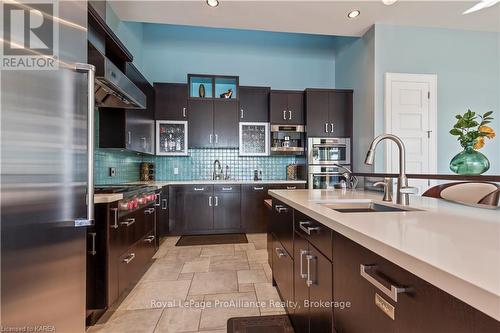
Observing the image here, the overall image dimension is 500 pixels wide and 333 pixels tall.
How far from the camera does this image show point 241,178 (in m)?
4.41

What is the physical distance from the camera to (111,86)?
1792 mm

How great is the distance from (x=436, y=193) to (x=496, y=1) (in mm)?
3017

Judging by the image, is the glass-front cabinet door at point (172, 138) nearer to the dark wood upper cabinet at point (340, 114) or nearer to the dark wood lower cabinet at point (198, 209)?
the dark wood lower cabinet at point (198, 209)

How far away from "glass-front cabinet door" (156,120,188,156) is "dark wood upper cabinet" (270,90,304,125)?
1.54 meters

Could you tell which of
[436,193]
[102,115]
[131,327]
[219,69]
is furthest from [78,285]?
[219,69]

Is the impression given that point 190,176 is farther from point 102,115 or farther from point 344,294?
point 344,294

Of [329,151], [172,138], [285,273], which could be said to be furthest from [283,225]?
[172,138]

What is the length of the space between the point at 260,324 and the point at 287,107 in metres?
3.32

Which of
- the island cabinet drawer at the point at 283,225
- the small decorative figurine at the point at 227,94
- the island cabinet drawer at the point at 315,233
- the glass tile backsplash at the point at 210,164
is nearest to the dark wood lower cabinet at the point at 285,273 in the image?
the island cabinet drawer at the point at 283,225

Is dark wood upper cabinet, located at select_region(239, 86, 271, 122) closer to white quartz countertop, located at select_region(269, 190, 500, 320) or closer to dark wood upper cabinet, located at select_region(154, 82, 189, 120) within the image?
dark wood upper cabinet, located at select_region(154, 82, 189, 120)

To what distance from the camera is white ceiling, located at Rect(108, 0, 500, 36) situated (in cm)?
282

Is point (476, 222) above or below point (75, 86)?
below

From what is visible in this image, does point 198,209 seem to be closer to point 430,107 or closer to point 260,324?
point 260,324

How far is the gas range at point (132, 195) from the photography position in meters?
1.89
